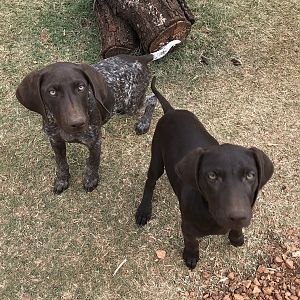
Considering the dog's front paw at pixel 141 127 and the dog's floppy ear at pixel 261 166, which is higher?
the dog's floppy ear at pixel 261 166

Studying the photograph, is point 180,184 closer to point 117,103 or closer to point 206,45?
point 117,103

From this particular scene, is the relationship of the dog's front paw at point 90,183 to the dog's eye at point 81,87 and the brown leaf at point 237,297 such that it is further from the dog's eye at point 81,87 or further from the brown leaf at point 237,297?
the brown leaf at point 237,297

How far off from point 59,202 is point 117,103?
1.31 metres

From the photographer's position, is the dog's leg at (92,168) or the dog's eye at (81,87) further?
the dog's leg at (92,168)

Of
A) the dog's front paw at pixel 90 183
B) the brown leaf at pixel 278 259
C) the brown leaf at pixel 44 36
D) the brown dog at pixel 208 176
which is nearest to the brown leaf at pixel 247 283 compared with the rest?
the brown leaf at pixel 278 259

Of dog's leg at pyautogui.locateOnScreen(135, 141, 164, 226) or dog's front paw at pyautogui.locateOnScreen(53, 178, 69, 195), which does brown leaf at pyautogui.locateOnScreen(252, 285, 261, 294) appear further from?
dog's front paw at pyautogui.locateOnScreen(53, 178, 69, 195)

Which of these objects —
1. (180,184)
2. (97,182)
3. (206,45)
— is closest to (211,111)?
(206,45)

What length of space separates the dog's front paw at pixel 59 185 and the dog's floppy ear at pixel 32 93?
129 centimetres

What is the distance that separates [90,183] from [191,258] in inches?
57.7

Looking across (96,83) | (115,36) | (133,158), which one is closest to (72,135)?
(96,83)

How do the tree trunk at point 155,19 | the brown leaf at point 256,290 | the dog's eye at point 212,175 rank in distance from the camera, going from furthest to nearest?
the tree trunk at point 155,19, the brown leaf at point 256,290, the dog's eye at point 212,175

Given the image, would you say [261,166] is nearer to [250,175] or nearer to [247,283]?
[250,175]

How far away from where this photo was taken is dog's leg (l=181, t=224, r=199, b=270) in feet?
15.0

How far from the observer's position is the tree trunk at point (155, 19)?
644 centimetres
